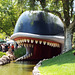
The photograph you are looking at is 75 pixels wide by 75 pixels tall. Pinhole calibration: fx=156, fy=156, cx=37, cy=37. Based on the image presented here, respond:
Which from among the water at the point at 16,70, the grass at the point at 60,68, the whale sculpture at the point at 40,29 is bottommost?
the water at the point at 16,70

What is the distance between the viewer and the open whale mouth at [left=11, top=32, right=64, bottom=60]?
22.5ft

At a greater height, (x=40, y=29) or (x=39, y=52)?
(x=40, y=29)

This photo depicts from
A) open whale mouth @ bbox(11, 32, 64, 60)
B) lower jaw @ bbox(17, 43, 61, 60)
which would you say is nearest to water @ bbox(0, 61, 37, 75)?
open whale mouth @ bbox(11, 32, 64, 60)

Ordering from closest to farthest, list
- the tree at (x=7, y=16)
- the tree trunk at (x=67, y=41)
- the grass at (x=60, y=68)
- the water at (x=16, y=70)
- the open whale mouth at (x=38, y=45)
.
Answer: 1. the grass at (x=60, y=68)
2. the water at (x=16, y=70)
3. the open whale mouth at (x=38, y=45)
4. the tree trunk at (x=67, y=41)
5. the tree at (x=7, y=16)

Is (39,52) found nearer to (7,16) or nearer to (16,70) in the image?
(16,70)

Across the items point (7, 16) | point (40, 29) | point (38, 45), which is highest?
point (40, 29)

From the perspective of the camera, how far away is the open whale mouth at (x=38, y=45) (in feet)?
22.5

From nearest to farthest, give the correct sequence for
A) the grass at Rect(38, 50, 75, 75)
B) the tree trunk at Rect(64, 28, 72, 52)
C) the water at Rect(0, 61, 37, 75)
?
the grass at Rect(38, 50, 75, 75), the water at Rect(0, 61, 37, 75), the tree trunk at Rect(64, 28, 72, 52)

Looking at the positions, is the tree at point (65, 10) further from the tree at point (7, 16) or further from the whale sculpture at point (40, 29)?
the tree at point (7, 16)

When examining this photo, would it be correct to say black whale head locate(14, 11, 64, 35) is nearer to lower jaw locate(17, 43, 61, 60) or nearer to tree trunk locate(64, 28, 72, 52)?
tree trunk locate(64, 28, 72, 52)

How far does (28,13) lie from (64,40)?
87.1 inches

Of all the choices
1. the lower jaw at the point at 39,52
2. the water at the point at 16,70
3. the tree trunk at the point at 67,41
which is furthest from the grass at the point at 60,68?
the lower jaw at the point at 39,52

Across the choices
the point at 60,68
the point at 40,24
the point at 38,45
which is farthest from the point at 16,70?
the point at 38,45

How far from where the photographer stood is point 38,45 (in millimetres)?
9031
